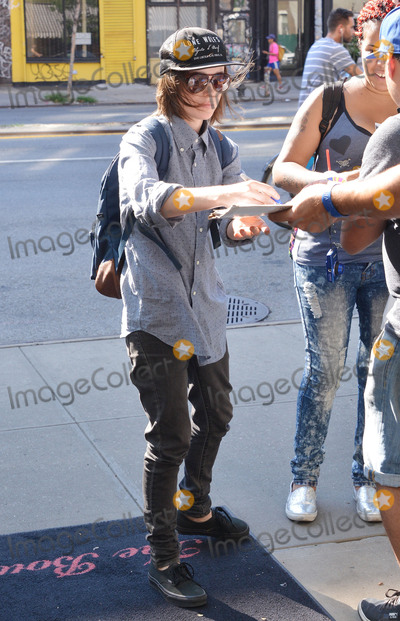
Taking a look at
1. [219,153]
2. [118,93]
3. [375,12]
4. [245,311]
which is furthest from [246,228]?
[118,93]

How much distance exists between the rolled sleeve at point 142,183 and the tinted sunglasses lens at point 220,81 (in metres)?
0.28

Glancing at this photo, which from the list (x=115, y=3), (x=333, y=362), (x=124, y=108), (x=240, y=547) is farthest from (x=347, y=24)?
(x=115, y=3)

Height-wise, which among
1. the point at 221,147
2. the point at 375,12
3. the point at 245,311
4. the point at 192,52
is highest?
the point at 375,12

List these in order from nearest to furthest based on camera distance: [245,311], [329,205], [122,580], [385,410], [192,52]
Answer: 1. [329,205]
2. [385,410]
3. [192,52]
4. [122,580]
5. [245,311]

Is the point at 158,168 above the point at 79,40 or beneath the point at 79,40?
above

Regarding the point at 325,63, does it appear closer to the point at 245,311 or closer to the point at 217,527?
the point at 245,311

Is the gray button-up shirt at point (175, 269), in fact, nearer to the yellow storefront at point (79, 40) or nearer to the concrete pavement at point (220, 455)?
the concrete pavement at point (220, 455)

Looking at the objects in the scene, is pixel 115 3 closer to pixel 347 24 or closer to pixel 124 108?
pixel 124 108

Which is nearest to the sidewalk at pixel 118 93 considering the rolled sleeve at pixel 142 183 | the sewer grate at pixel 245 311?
the sewer grate at pixel 245 311

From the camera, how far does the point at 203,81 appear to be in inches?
117

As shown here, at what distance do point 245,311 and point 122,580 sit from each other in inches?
141

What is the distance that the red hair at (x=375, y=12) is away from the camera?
3494mm

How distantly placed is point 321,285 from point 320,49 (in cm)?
474

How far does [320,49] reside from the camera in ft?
25.2
